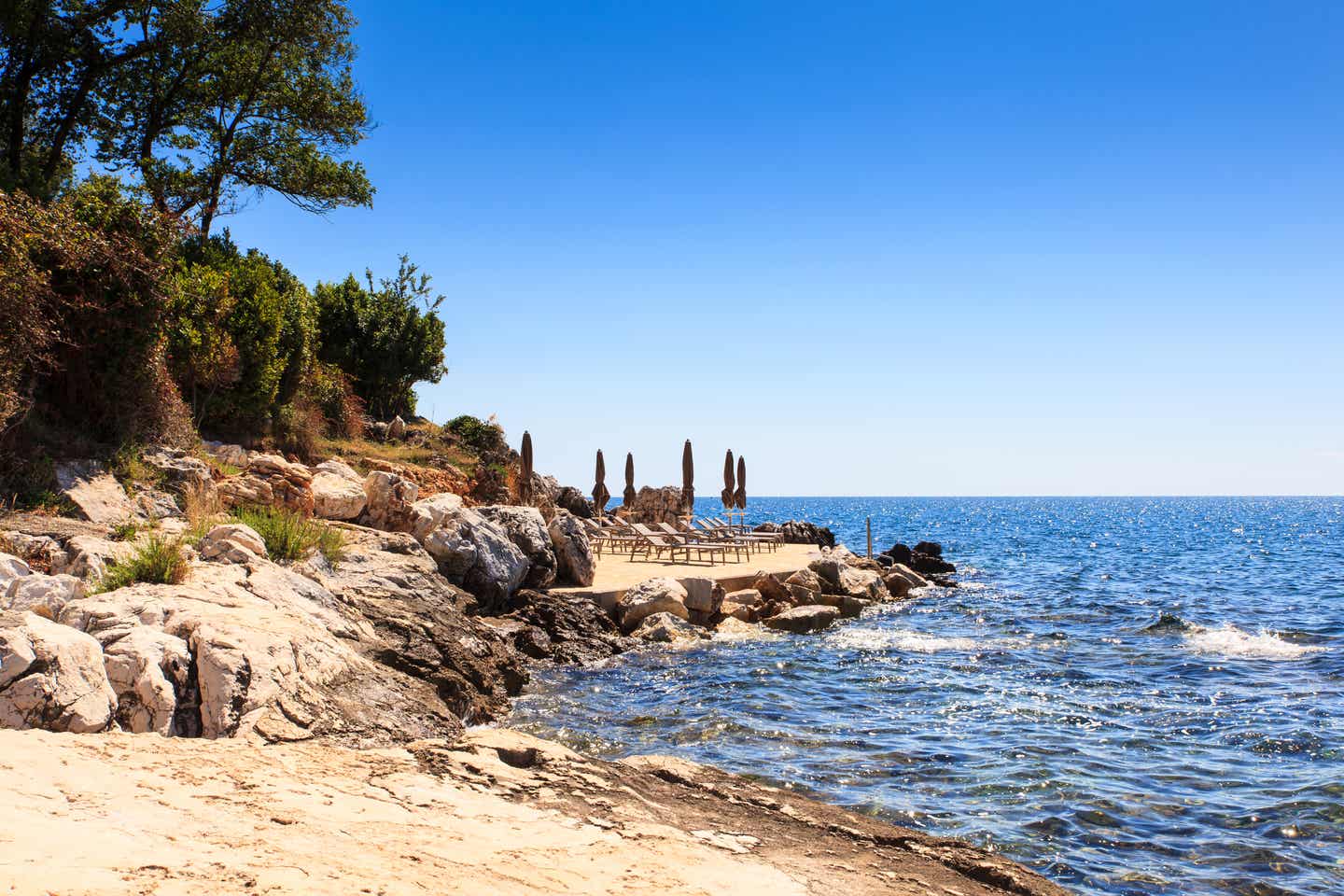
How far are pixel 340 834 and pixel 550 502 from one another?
2219cm

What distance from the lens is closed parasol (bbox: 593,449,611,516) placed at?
2891cm

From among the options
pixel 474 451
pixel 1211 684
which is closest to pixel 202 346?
pixel 474 451

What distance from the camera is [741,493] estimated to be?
104 ft

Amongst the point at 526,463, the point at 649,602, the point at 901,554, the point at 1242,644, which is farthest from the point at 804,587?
the point at 901,554

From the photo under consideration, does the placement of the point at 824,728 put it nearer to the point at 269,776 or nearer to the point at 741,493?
the point at 269,776

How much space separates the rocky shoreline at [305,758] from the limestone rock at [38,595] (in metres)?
0.02

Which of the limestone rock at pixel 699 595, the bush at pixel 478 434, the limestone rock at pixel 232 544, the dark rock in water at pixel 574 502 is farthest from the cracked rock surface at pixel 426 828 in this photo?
the dark rock in water at pixel 574 502

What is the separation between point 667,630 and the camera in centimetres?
1588

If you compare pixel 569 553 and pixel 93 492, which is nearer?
pixel 93 492

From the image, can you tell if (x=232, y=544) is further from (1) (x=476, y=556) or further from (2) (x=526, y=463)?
(2) (x=526, y=463)

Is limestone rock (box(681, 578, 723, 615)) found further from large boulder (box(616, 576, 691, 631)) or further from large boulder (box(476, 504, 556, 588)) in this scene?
large boulder (box(476, 504, 556, 588))

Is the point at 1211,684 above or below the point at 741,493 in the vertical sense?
below

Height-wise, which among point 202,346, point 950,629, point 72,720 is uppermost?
point 202,346

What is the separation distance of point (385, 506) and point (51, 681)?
9909 mm
